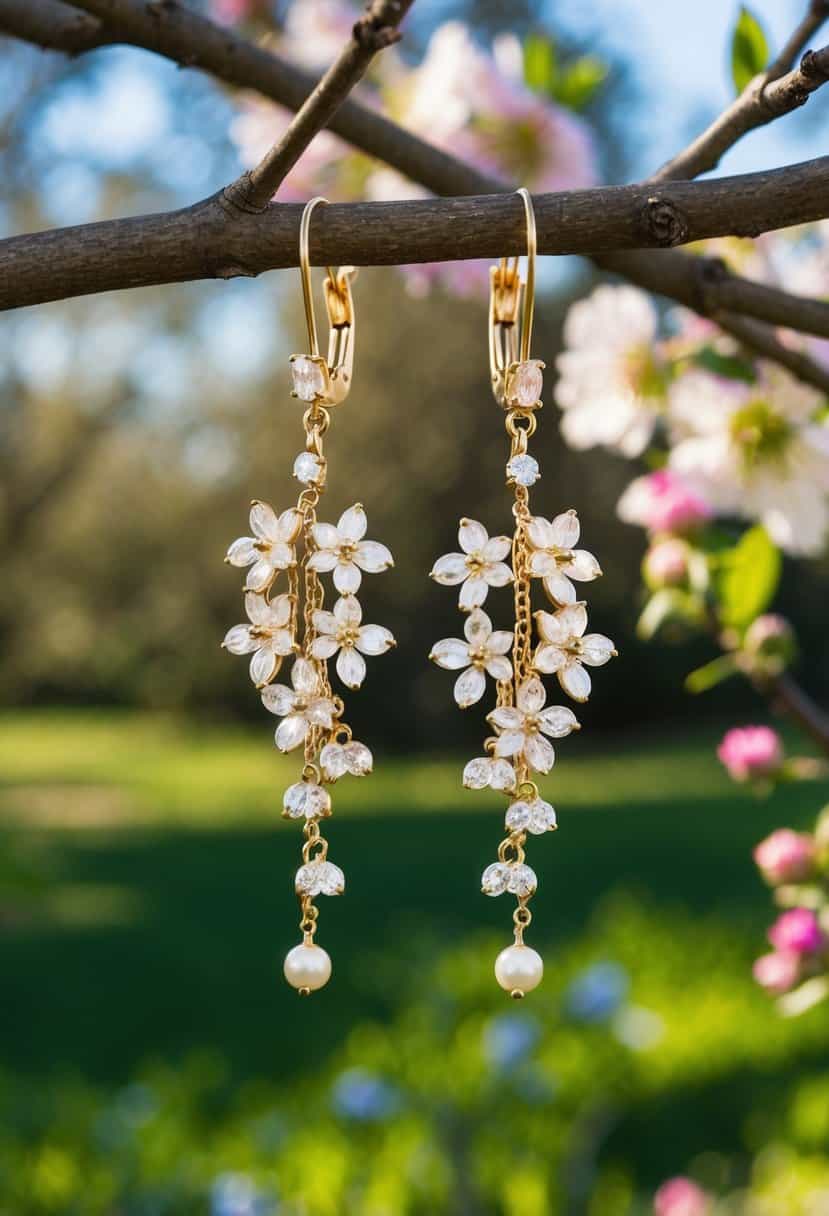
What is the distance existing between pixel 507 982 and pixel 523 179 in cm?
114

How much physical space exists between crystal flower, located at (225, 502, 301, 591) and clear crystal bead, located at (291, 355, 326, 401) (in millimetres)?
82

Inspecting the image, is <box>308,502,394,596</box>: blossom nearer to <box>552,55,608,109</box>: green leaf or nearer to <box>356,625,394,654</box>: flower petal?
<box>356,625,394,654</box>: flower petal

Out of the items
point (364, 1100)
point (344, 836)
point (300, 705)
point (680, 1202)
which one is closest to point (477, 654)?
point (300, 705)

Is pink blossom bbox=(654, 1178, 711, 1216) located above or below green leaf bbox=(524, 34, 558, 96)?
below

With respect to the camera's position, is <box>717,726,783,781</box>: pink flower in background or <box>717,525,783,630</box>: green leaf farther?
<box>717,726,783,781</box>: pink flower in background

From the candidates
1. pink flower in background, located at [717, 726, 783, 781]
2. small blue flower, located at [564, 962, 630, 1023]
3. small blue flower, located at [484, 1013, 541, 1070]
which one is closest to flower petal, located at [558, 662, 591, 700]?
pink flower in background, located at [717, 726, 783, 781]

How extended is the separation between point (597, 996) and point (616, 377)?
6.34 feet

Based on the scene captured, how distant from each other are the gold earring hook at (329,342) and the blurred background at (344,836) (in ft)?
2.18

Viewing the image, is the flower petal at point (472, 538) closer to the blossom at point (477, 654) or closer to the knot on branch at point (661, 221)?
the blossom at point (477, 654)

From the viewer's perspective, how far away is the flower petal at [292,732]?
869 mm

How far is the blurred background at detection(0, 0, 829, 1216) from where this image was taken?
2.75 meters

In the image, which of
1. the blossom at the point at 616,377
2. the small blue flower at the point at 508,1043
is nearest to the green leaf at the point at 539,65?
the blossom at the point at 616,377

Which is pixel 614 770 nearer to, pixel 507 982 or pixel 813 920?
pixel 813 920

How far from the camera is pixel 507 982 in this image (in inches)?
35.4
